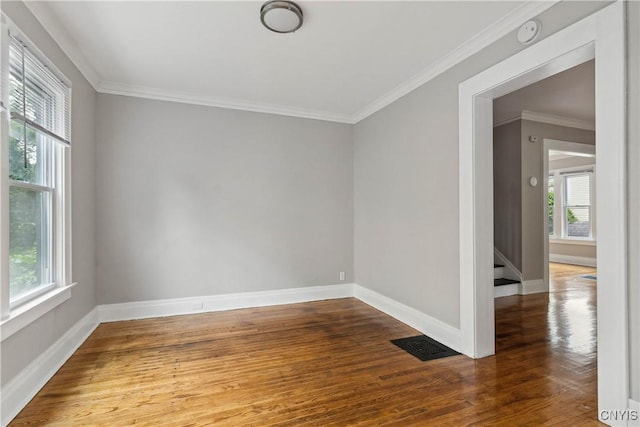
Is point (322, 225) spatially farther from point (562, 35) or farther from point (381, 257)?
point (562, 35)

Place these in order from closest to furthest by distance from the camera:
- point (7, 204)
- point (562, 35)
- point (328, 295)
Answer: point (7, 204)
point (562, 35)
point (328, 295)

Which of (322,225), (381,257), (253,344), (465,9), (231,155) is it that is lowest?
(253,344)

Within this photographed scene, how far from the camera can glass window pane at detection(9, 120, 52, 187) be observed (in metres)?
2.15

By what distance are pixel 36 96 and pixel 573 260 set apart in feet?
33.4

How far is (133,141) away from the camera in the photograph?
3859 mm

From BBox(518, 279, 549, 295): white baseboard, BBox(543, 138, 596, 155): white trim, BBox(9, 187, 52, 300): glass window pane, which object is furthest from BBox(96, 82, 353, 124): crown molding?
BBox(518, 279, 549, 295): white baseboard

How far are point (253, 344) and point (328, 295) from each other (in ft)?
5.91

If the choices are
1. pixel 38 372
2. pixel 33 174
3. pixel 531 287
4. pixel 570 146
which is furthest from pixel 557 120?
pixel 38 372

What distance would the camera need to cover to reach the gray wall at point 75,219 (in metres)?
2.09

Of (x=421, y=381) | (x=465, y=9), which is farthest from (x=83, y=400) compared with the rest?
(x=465, y=9)

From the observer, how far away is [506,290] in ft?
16.1

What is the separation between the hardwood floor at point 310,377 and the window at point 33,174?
80 centimetres

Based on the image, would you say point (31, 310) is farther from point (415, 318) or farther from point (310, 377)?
point (415, 318)

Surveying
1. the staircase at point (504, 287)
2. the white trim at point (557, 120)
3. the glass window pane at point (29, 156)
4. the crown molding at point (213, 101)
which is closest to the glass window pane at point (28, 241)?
the glass window pane at point (29, 156)
